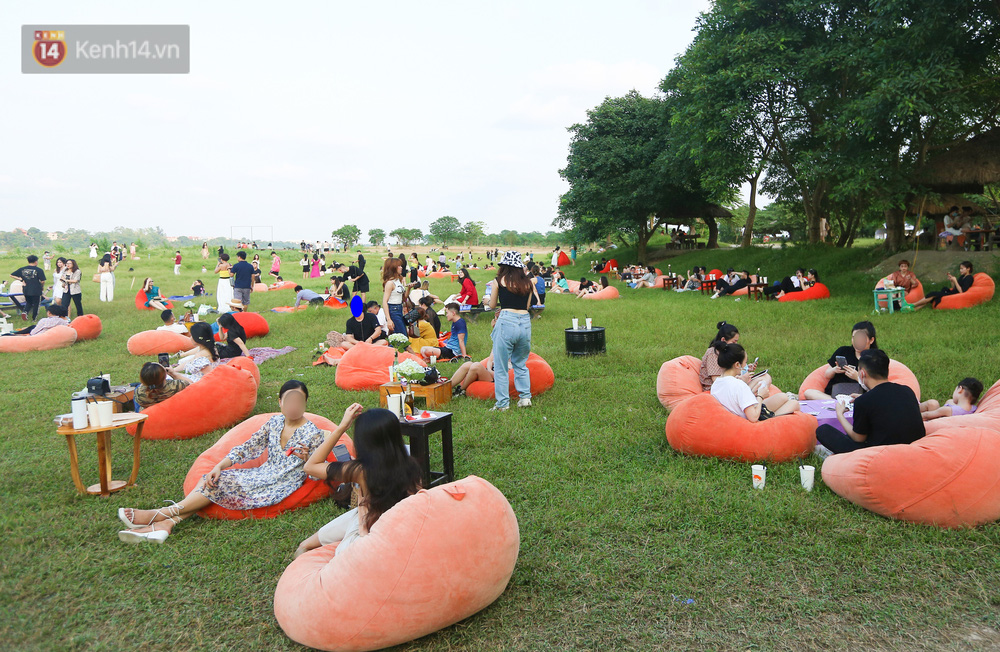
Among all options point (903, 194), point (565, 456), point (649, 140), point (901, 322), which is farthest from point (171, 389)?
point (649, 140)

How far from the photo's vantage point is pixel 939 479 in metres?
3.85

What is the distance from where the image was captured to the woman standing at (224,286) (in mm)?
15648

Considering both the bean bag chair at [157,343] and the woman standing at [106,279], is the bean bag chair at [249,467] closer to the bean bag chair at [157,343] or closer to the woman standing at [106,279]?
the bean bag chair at [157,343]

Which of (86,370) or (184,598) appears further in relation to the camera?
(86,370)

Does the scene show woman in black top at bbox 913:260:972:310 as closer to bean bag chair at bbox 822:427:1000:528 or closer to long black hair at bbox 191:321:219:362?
bean bag chair at bbox 822:427:1000:528

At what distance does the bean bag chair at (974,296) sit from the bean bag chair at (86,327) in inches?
667

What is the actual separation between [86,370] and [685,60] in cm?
1907

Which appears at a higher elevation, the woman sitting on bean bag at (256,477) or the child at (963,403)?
the child at (963,403)

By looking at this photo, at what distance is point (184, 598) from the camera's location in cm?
341

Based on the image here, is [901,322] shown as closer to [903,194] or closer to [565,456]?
[903,194]

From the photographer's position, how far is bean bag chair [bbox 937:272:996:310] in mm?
11992

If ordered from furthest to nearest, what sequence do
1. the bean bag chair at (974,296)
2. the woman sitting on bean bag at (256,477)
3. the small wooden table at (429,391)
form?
the bean bag chair at (974,296), the small wooden table at (429,391), the woman sitting on bean bag at (256,477)

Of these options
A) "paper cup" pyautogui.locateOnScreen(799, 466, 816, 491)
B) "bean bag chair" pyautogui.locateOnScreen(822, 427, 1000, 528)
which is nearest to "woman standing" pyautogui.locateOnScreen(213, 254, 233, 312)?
"paper cup" pyautogui.locateOnScreen(799, 466, 816, 491)

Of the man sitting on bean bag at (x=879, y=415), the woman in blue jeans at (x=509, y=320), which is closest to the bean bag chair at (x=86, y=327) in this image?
the woman in blue jeans at (x=509, y=320)
